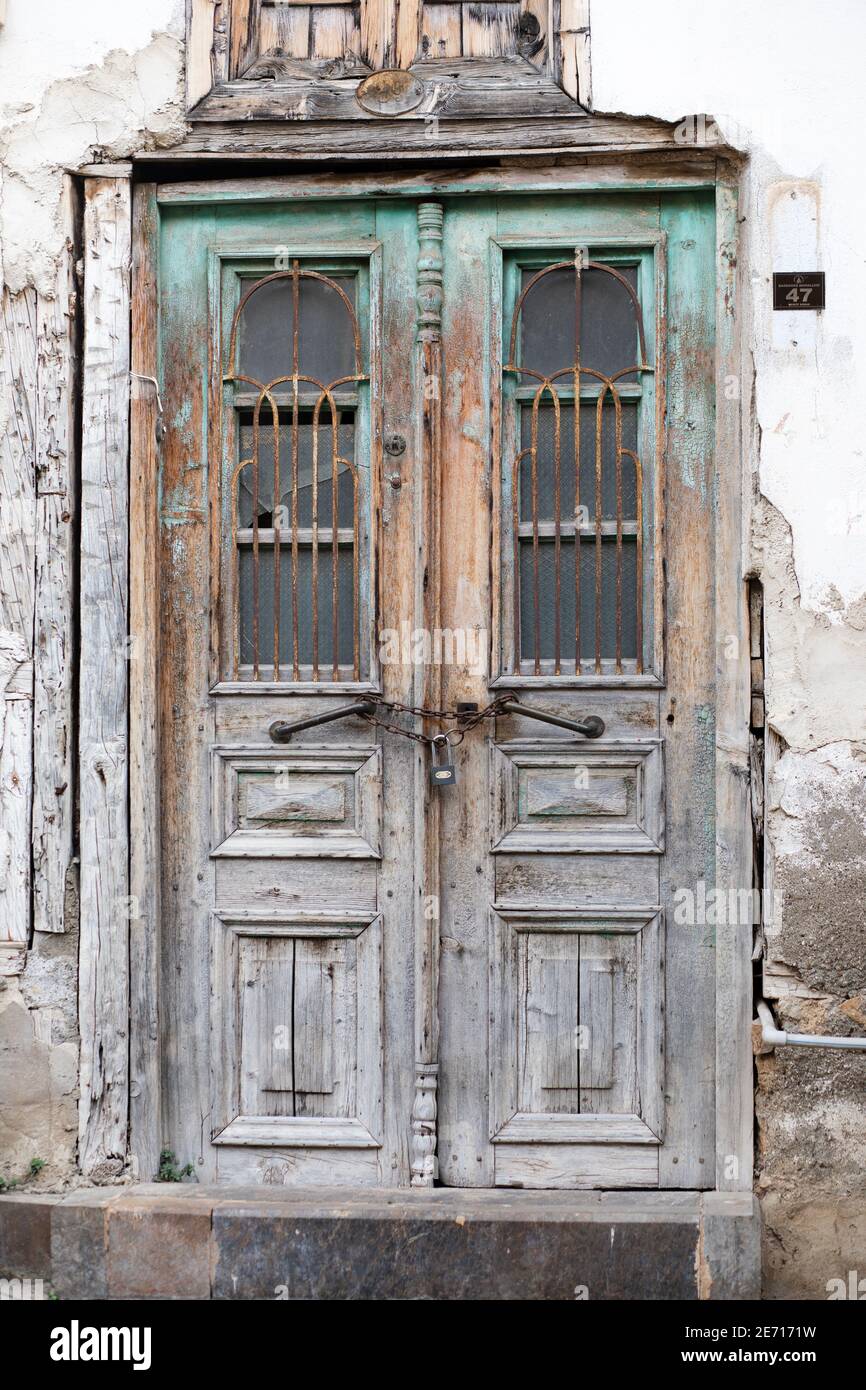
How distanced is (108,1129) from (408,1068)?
85 cm

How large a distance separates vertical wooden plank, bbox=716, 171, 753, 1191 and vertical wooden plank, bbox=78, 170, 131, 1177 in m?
1.65

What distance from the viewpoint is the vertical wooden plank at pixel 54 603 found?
3.48m

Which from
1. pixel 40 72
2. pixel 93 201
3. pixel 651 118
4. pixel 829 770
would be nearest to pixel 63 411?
pixel 93 201

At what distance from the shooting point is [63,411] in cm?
349

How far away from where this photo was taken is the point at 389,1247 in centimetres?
329

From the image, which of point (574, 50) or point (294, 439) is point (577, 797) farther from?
point (574, 50)

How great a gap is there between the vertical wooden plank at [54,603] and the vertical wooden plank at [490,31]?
1.19m

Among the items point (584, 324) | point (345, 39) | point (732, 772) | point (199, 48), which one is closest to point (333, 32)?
point (345, 39)

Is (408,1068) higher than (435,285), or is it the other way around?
(435,285)

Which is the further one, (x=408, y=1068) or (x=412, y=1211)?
(x=408, y=1068)

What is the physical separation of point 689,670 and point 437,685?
2.33 feet

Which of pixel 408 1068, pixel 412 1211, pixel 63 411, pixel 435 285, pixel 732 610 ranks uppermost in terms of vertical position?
pixel 435 285

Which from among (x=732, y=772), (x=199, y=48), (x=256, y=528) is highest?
(x=199, y=48)

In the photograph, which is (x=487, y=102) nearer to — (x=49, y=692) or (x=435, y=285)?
(x=435, y=285)
